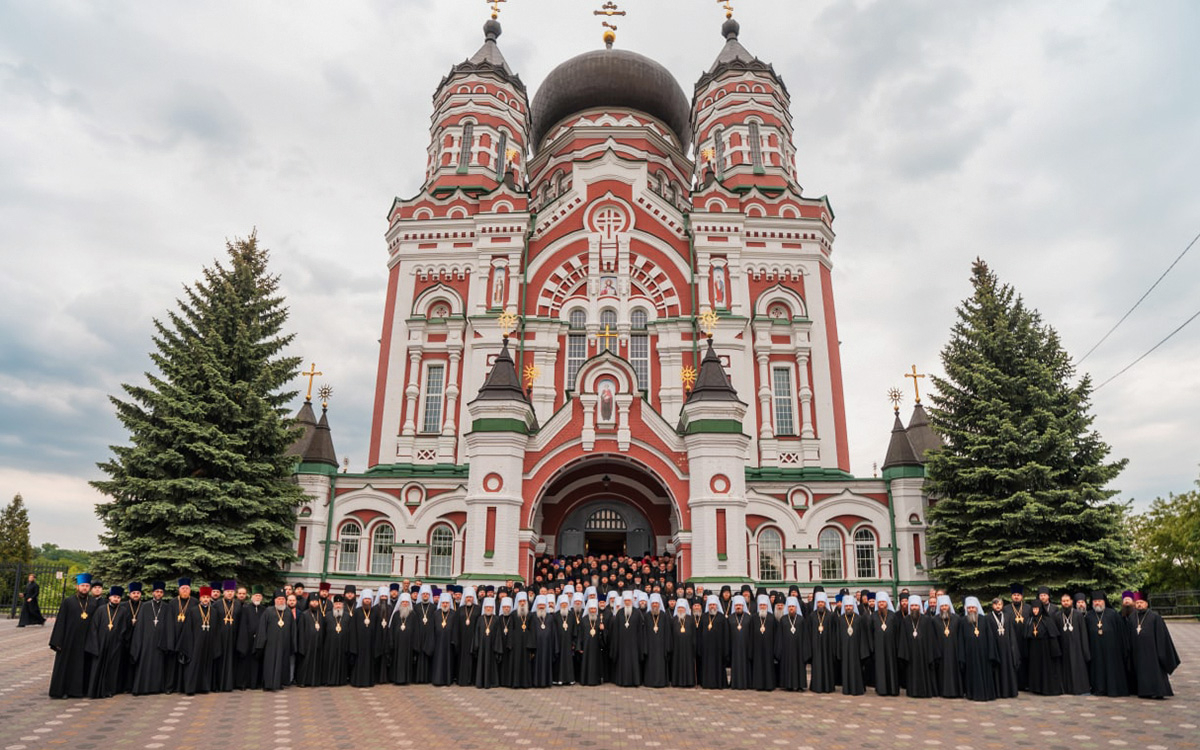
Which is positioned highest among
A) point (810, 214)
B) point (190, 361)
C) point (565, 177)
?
point (565, 177)

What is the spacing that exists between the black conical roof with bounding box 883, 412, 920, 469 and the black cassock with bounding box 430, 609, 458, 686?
12810 millimetres

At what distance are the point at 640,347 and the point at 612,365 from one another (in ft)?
17.0

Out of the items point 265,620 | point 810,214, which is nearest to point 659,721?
point 265,620

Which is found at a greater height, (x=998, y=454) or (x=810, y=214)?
(x=810, y=214)

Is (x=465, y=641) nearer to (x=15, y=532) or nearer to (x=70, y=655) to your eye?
(x=70, y=655)

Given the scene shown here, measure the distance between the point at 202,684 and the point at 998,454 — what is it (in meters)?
15.7

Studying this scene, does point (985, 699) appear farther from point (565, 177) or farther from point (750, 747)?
point (565, 177)

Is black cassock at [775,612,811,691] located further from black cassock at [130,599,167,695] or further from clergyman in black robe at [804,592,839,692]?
black cassock at [130,599,167,695]

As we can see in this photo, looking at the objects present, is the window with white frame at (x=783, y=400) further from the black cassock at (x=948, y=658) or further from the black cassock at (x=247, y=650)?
the black cassock at (x=247, y=650)

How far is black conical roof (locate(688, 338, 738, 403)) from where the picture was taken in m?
17.0

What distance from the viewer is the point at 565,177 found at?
2761cm

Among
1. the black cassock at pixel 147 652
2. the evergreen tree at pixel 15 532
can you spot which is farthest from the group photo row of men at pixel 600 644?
the evergreen tree at pixel 15 532

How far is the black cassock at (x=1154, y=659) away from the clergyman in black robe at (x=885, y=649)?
9.90 feet

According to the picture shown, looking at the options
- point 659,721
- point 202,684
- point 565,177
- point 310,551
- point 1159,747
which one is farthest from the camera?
point 565,177
